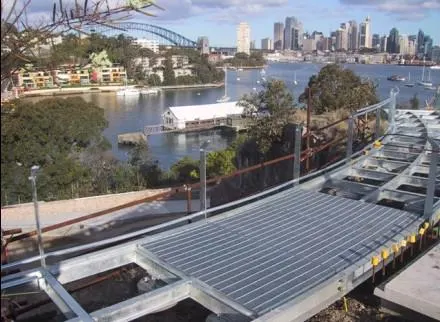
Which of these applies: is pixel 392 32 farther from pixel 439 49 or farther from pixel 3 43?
pixel 3 43

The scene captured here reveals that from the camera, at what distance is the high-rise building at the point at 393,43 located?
102 metres

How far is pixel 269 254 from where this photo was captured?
3018 millimetres

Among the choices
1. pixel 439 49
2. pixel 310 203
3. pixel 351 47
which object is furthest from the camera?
pixel 351 47

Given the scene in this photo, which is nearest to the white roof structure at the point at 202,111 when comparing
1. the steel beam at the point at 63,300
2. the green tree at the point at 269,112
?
the green tree at the point at 269,112

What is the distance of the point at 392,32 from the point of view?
10325 centimetres

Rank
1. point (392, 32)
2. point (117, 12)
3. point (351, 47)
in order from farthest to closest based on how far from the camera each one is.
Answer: point (351, 47) < point (392, 32) < point (117, 12)

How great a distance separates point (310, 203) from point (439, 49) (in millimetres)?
81577

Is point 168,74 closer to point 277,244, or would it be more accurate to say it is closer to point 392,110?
point 392,110

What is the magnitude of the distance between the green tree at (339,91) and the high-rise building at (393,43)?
87770 mm

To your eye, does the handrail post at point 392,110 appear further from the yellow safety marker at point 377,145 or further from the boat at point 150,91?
the boat at point 150,91

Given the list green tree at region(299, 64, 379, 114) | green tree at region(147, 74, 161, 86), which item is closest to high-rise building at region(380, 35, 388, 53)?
green tree at region(147, 74, 161, 86)

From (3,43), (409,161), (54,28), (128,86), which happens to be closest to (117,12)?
(54,28)

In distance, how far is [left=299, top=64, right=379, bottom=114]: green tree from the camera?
605 inches

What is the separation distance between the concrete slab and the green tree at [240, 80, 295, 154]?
426 inches
